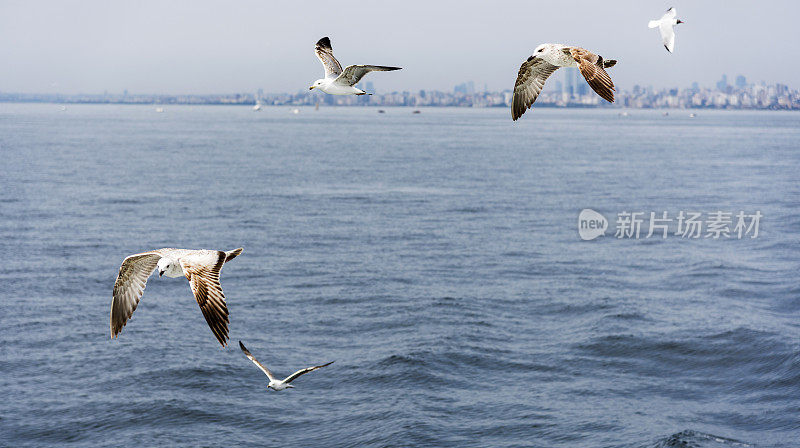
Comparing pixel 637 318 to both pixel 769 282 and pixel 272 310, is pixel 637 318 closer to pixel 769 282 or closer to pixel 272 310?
pixel 769 282

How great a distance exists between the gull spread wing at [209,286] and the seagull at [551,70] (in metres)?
4.83

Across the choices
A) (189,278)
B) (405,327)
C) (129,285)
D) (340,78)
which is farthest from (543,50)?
(405,327)

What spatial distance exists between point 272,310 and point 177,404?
16.7 m

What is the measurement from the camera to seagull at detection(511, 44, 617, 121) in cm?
909

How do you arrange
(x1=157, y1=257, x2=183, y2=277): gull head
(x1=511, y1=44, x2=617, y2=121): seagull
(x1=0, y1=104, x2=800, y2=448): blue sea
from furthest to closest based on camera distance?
(x1=0, y1=104, x2=800, y2=448): blue sea, (x1=157, y1=257, x2=183, y2=277): gull head, (x1=511, y1=44, x2=617, y2=121): seagull

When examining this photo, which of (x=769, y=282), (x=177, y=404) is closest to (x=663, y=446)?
(x=177, y=404)

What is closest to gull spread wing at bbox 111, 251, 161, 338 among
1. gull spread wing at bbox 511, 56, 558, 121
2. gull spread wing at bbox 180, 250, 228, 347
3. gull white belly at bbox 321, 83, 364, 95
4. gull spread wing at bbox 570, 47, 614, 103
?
gull spread wing at bbox 180, 250, 228, 347

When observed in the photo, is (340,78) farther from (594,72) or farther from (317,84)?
(594,72)

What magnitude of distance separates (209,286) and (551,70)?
21.2ft

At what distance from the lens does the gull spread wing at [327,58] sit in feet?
56.0

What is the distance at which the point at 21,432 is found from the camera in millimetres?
45656

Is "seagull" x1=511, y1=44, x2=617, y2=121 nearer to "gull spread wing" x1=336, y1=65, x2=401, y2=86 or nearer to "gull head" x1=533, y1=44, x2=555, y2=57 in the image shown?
"gull head" x1=533, y1=44, x2=555, y2=57

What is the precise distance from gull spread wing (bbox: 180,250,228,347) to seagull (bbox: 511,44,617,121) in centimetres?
483

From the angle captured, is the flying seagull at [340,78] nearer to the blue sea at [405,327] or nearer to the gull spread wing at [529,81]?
the gull spread wing at [529,81]
